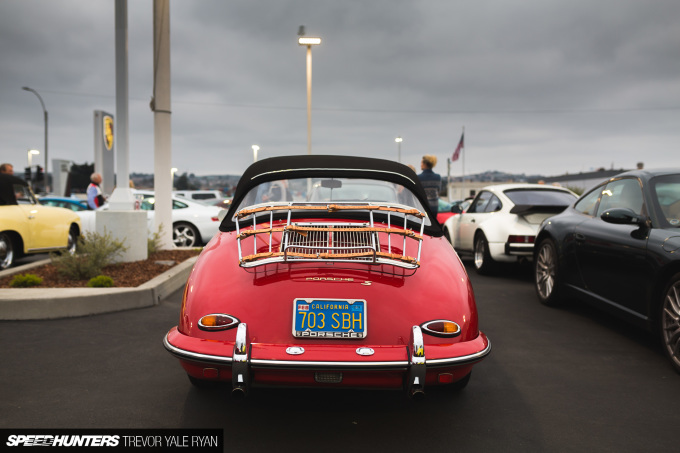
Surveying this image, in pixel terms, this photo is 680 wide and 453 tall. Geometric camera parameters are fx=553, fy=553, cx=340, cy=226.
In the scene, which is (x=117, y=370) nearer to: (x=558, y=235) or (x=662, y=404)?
(x=662, y=404)

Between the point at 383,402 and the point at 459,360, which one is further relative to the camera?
the point at 383,402

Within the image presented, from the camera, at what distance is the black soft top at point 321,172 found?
3.68 m

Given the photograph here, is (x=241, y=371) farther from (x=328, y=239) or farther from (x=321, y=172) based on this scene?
(x=321, y=172)

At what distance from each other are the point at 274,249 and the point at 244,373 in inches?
31.6

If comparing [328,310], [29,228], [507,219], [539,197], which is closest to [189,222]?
[29,228]

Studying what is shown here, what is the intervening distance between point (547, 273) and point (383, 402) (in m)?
3.73

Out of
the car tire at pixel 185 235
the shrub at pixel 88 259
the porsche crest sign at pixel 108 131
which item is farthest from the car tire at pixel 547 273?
the porsche crest sign at pixel 108 131

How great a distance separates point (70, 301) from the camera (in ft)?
18.9

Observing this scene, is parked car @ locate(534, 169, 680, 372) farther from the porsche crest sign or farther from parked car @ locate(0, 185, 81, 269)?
the porsche crest sign

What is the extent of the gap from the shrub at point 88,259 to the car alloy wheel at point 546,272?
551cm

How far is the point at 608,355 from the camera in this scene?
4.50 meters

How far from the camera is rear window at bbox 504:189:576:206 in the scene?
883 cm

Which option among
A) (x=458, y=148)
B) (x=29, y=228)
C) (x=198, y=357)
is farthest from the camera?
(x=458, y=148)

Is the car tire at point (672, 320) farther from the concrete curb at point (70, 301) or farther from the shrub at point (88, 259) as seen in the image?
the shrub at point (88, 259)
